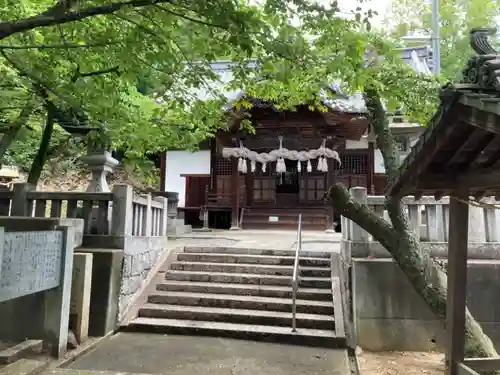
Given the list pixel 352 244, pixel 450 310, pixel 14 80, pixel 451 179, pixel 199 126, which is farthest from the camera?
pixel 199 126

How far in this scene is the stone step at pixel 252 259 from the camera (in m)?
8.32

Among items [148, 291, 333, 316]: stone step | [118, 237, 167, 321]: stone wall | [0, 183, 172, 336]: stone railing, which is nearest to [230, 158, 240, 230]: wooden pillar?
[118, 237, 167, 321]: stone wall

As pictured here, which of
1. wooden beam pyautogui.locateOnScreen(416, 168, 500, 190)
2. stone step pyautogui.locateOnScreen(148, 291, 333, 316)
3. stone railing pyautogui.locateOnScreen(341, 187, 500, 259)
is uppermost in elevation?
wooden beam pyautogui.locateOnScreen(416, 168, 500, 190)

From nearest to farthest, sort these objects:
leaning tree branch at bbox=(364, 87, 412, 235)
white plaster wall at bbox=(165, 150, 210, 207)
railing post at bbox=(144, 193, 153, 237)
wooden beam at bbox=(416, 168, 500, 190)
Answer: wooden beam at bbox=(416, 168, 500, 190)
leaning tree branch at bbox=(364, 87, 412, 235)
railing post at bbox=(144, 193, 153, 237)
white plaster wall at bbox=(165, 150, 210, 207)

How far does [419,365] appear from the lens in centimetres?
547

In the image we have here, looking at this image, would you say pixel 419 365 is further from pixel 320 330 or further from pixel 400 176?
pixel 400 176

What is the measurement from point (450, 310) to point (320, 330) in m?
2.90

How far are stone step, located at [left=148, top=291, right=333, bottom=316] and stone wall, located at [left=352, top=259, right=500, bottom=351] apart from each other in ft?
2.63

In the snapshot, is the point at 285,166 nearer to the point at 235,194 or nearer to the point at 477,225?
the point at 235,194

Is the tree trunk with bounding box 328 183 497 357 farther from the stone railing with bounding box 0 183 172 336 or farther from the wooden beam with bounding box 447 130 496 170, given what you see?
the stone railing with bounding box 0 183 172 336

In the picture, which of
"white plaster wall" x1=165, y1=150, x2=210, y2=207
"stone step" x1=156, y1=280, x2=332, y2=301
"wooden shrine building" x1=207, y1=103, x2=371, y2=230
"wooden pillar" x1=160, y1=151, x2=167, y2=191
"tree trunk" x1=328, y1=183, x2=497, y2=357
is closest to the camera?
"tree trunk" x1=328, y1=183, x2=497, y2=357

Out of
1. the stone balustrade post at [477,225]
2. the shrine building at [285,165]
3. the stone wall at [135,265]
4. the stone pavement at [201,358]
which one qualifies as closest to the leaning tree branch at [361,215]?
the stone pavement at [201,358]

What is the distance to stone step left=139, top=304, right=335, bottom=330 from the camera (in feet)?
21.7

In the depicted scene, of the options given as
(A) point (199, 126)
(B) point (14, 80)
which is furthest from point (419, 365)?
(B) point (14, 80)
